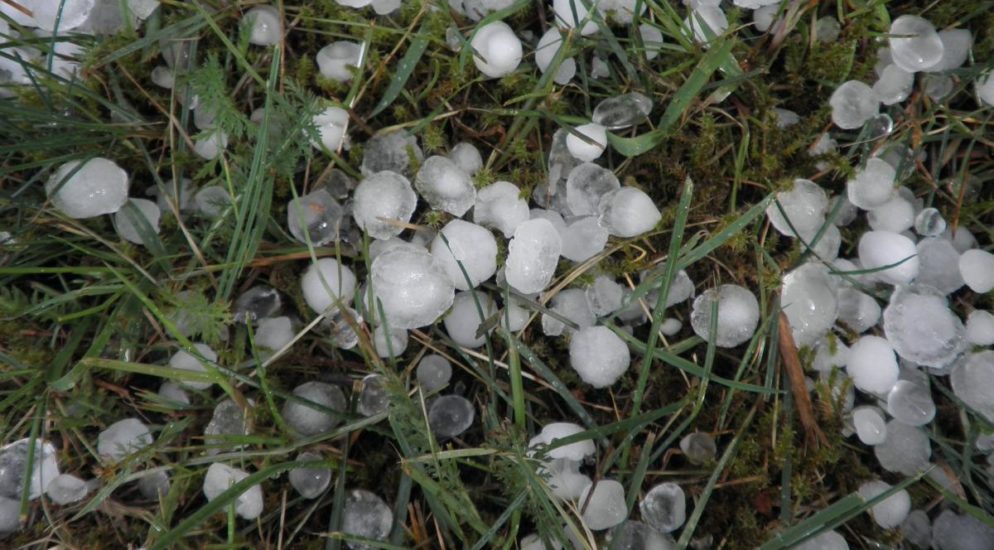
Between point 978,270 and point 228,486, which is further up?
point 978,270

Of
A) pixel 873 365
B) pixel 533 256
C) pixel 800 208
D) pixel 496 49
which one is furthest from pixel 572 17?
pixel 873 365

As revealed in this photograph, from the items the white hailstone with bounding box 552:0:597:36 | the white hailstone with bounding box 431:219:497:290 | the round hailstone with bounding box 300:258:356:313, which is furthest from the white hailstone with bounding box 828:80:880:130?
the round hailstone with bounding box 300:258:356:313

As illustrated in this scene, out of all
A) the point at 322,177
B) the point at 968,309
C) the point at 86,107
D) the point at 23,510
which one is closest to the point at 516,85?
the point at 322,177

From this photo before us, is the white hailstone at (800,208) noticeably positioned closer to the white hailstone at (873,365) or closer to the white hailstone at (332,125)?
the white hailstone at (873,365)

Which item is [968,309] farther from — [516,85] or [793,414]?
[516,85]

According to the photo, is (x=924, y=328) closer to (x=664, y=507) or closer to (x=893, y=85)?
(x=893, y=85)

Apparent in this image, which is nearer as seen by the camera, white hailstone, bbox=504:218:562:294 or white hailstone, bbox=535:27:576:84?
white hailstone, bbox=504:218:562:294

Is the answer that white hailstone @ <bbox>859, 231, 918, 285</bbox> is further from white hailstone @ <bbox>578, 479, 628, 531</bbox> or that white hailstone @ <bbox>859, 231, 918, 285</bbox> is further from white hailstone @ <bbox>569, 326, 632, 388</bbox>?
white hailstone @ <bbox>578, 479, 628, 531</bbox>
